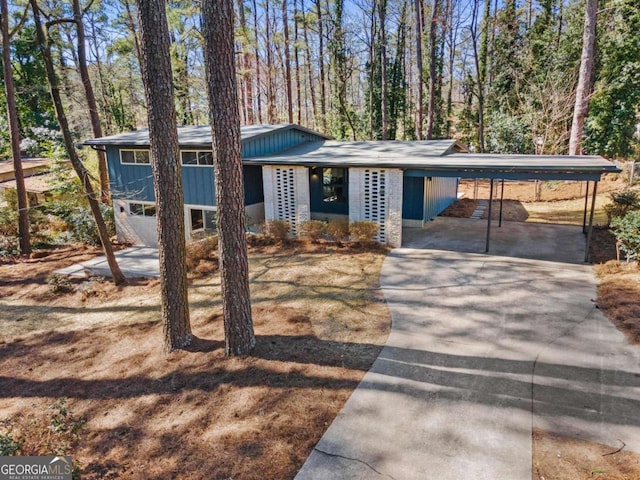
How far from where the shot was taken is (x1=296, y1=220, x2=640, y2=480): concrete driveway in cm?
437

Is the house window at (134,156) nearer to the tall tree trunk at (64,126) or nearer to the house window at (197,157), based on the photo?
the house window at (197,157)

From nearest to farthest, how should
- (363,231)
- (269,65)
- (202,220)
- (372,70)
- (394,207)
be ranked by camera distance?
(394,207) → (363,231) → (202,220) → (372,70) → (269,65)

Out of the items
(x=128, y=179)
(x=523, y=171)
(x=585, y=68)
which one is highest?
(x=585, y=68)

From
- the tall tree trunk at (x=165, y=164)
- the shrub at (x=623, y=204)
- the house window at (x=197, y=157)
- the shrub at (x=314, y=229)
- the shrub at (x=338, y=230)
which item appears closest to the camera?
the tall tree trunk at (x=165, y=164)

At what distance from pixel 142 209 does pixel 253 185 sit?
4531 millimetres

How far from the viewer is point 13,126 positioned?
14.5 metres

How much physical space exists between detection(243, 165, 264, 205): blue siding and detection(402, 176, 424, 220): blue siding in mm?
5115

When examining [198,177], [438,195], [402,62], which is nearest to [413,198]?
[438,195]

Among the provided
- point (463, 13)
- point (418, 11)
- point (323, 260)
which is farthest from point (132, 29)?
point (463, 13)

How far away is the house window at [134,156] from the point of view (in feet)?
50.3

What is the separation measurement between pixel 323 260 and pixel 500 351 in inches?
222

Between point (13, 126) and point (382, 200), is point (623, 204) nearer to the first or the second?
point (382, 200)

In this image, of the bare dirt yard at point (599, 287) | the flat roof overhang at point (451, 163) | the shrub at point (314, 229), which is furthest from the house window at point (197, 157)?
the bare dirt yard at point (599, 287)

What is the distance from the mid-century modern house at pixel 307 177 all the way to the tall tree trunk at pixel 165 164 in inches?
257
